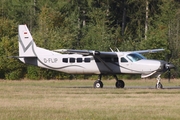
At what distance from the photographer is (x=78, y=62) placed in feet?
132

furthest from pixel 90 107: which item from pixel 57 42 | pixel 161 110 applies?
pixel 57 42

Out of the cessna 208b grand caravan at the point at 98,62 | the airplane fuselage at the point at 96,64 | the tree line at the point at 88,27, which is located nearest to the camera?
the cessna 208b grand caravan at the point at 98,62

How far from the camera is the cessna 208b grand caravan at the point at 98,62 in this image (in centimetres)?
3834

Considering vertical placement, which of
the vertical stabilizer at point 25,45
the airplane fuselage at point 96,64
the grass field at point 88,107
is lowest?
the grass field at point 88,107

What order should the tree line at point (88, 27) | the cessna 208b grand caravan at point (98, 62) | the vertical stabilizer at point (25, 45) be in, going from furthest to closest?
the tree line at point (88, 27), the vertical stabilizer at point (25, 45), the cessna 208b grand caravan at point (98, 62)

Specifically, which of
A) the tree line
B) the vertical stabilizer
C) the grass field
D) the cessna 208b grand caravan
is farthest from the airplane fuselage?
the tree line

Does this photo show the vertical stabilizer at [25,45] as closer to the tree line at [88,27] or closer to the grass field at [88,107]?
the tree line at [88,27]

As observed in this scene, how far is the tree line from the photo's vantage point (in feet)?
188

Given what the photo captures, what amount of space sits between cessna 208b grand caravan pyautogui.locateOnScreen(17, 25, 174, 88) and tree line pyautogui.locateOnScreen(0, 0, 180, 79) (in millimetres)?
12748

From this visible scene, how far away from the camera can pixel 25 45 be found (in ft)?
140

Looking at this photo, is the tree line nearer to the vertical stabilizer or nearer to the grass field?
the vertical stabilizer

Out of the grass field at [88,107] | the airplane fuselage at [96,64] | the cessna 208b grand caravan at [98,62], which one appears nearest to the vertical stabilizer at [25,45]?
the cessna 208b grand caravan at [98,62]

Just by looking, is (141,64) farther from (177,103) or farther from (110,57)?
(177,103)

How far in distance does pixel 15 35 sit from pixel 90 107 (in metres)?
42.7
